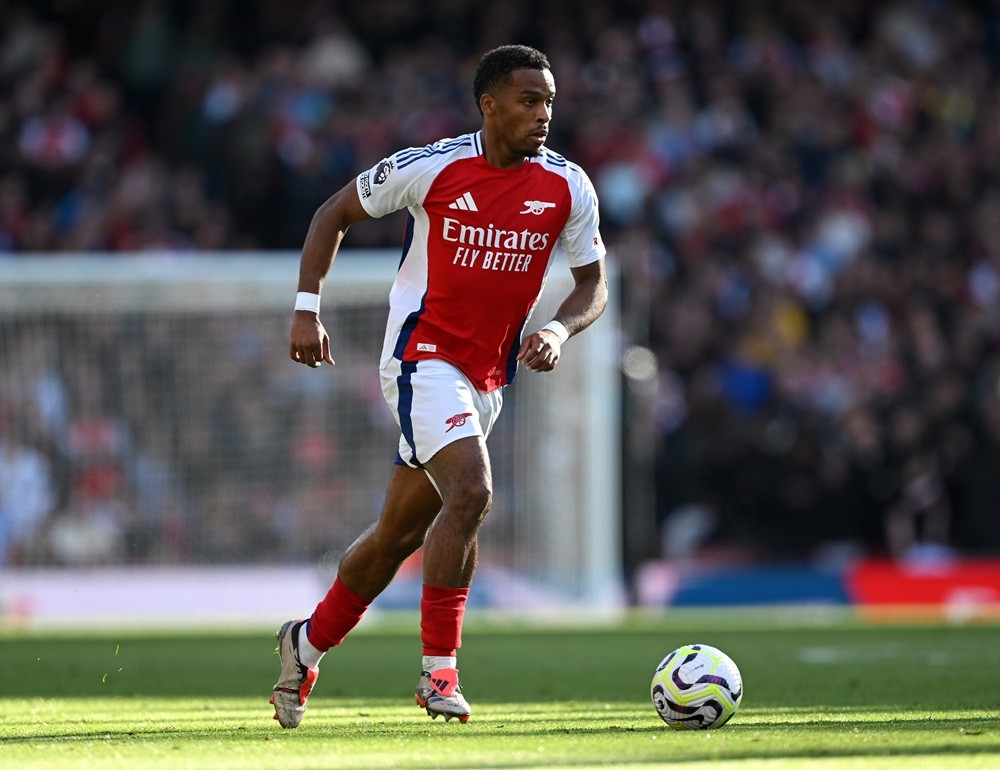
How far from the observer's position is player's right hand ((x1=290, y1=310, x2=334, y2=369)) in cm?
616

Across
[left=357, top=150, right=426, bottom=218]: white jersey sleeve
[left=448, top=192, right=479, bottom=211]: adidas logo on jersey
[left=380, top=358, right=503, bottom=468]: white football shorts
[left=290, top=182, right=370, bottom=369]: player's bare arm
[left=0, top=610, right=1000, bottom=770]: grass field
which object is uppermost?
[left=357, top=150, right=426, bottom=218]: white jersey sleeve

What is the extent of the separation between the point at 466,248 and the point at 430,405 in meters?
0.64

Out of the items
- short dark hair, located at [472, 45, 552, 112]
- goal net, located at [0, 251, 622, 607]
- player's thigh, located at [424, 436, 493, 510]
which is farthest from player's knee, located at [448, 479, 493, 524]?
goal net, located at [0, 251, 622, 607]

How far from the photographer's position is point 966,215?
1919 cm

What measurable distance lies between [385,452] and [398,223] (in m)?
3.38

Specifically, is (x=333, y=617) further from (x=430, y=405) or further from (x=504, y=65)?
(x=504, y=65)

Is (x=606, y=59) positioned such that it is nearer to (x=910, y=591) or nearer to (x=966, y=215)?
(x=966, y=215)

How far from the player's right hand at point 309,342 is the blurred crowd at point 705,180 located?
29.9ft

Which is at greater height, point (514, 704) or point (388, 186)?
point (388, 186)

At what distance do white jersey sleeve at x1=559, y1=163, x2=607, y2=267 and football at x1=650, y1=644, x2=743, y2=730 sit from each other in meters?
1.75

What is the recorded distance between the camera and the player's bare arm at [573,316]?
5965mm

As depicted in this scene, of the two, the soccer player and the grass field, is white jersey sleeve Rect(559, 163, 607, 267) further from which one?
the grass field

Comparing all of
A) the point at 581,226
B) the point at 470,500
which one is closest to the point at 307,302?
the point at 470,500

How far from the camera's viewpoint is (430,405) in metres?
6.23
